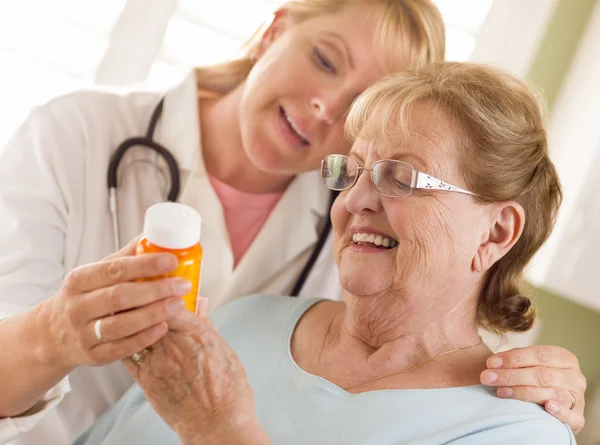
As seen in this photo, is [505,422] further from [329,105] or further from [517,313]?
[329,105]

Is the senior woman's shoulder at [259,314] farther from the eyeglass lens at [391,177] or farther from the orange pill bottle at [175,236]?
the orange pill bottle at [175,236]

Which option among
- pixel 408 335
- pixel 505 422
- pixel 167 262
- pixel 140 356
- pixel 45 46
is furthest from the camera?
pixel 45 46

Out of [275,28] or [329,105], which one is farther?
[275,28]

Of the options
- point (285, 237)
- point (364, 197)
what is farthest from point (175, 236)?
point (285, 237)

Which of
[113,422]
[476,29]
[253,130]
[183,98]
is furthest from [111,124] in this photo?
[476,29]

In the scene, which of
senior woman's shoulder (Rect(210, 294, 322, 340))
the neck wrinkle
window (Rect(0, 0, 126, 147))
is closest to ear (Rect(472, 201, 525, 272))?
the neck wrinkle

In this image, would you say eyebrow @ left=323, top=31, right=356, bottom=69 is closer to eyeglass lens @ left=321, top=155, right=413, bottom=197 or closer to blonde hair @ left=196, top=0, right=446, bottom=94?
blonde hair @ left=196, top=0, right=446, bottom=94

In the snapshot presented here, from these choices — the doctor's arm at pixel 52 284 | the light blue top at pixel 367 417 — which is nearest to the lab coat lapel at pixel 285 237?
the light blue top at pixel 367 417

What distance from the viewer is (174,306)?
87cm

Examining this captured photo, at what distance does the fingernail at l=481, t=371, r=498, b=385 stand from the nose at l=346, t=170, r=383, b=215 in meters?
0.34

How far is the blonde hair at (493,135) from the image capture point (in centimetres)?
112

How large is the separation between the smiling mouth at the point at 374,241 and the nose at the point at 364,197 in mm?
45

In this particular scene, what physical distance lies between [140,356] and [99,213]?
1.89 feet

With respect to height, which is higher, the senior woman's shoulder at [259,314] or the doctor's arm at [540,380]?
the doctor's arm at [540,380]
